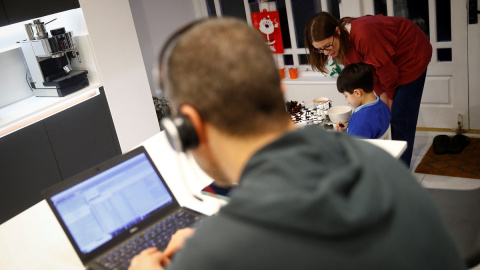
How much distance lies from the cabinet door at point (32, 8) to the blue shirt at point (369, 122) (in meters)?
2.35

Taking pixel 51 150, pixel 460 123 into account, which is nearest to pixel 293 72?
pixel 460 123

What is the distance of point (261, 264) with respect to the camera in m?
0.73

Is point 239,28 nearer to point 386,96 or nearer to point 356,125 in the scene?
point 356,125

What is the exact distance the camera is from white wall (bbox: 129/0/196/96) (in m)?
4.99

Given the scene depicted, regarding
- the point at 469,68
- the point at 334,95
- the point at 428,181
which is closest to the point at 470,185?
the point at 428,181

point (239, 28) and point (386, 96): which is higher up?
point (239, 28)

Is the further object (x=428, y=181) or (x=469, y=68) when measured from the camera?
(x=469, y=68)

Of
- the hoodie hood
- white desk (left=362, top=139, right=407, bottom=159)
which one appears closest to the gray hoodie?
the hoodie hood

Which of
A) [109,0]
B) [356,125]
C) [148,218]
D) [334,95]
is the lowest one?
[334,95]

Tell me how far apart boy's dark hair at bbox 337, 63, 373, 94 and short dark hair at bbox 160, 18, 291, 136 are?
7.40ft

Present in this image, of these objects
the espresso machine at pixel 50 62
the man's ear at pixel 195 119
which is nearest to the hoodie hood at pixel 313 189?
the man's ear at pixel 195 119

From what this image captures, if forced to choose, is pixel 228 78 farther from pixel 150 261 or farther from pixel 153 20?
pixel 153 20

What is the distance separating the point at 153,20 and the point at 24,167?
6.49 ft

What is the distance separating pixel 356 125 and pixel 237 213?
2.24m
